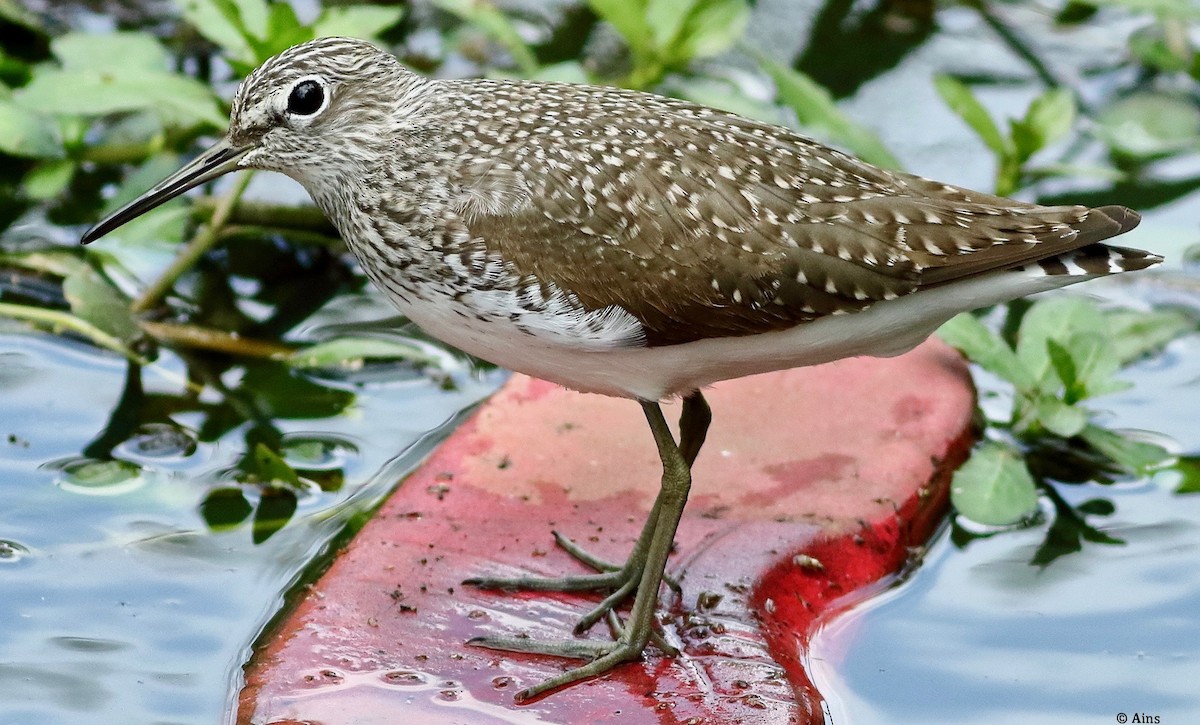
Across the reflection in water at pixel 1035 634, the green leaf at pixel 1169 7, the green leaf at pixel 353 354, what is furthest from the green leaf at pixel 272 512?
the green leaf at pixel 1169 7

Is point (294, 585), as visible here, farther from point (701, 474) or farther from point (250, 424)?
point (701, 474)

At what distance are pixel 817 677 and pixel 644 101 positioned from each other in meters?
2.19

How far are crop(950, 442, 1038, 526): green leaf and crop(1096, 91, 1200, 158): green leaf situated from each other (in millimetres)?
3204

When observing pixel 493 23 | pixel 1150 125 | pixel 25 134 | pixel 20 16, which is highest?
pixel 493 23

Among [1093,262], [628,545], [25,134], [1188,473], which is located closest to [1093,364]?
[1188,473]

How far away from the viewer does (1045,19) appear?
10.2m

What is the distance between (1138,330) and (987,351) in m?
0.99

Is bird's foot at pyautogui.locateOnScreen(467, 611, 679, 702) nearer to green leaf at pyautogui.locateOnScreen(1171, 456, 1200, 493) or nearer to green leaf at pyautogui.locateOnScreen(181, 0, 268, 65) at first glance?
green leaf at pyautogui.locateOnScreen(1171, 456, 1200, 493)

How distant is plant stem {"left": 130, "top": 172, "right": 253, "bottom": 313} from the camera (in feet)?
24.0

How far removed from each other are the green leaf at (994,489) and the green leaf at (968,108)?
6.95 ft

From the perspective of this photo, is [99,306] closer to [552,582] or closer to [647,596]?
[552,582]

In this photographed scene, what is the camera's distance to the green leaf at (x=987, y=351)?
666 cm

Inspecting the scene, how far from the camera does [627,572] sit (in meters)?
5.66

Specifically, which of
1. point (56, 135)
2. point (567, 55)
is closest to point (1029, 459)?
point (567, 55)
